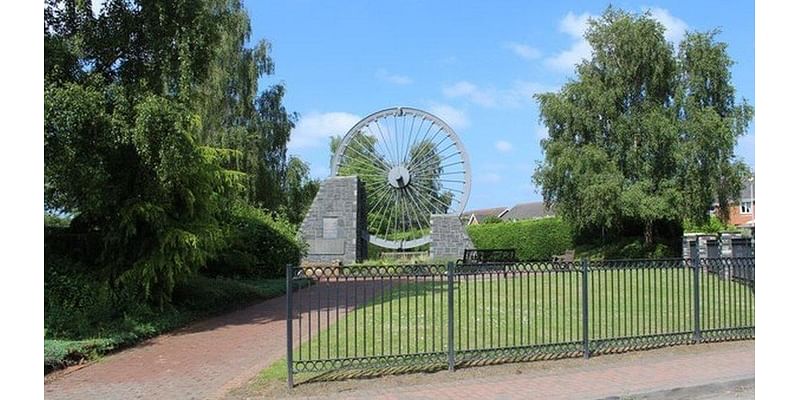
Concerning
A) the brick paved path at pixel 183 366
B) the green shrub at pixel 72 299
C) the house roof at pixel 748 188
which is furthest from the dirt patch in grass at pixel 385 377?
the house roof at pixel 748 188

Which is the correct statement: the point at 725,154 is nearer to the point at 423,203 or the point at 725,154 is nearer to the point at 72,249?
the point at 423,203

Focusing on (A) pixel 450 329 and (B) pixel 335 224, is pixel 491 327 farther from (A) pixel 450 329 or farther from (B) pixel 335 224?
(B) pixel 335 224

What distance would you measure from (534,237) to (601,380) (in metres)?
29.9

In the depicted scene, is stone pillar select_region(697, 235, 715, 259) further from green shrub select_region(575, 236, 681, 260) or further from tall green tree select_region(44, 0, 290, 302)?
tall green tree select_region(44, 0, 290, 302)

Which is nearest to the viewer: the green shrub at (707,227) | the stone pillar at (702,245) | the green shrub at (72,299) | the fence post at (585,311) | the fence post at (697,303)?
the fence post at (585,311)

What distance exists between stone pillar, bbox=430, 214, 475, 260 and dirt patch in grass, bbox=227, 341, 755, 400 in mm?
23006

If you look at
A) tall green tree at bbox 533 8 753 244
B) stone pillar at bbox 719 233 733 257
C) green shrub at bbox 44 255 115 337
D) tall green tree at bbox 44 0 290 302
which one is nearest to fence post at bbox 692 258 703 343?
tall green tree at bbox 44 0 290 302

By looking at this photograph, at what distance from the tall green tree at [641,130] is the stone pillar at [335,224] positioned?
28.3 ft

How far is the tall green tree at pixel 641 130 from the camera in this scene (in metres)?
27.9

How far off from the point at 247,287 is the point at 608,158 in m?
18.3

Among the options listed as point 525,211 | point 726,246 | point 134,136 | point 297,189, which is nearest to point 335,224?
point 297,189

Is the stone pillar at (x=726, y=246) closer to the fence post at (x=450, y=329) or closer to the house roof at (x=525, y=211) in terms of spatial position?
the fence post at (x=450, y=329)

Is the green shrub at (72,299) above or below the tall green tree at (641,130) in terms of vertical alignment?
below

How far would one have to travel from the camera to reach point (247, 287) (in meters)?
16.3
